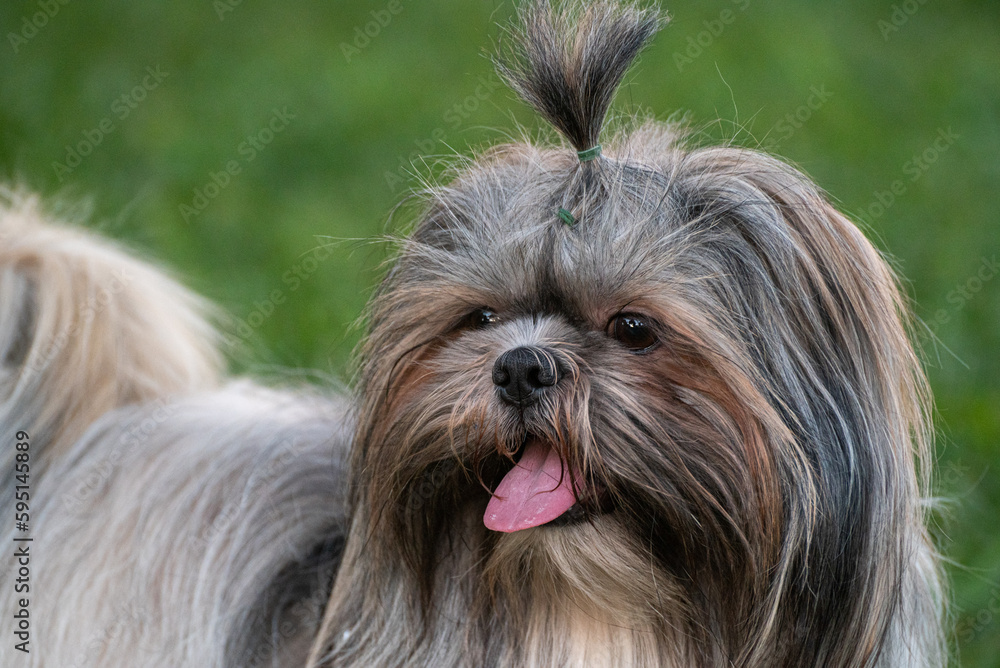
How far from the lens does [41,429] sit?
324 centimetres

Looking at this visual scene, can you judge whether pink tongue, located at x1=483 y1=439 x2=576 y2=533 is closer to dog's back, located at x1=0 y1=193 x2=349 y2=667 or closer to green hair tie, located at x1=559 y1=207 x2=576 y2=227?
green hair tie, located at x1=559 y1=207 x2=576 y2=227

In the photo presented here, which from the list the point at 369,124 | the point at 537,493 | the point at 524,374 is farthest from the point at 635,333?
the point at 369,124

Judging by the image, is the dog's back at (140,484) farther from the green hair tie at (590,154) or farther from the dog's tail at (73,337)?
the green hair tie at (590,154)

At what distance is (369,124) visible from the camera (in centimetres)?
815

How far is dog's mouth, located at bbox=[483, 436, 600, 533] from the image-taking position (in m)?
2.14

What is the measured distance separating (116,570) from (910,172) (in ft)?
18.7

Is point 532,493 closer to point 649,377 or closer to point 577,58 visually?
point 649,377

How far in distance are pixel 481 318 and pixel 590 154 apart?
0.40m

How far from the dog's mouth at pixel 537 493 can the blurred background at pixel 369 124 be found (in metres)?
2.51

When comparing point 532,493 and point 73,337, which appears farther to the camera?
point 73,337

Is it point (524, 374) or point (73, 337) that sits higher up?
point (524, 374)

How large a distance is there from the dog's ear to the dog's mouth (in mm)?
651

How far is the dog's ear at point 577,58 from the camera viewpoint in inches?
89.7

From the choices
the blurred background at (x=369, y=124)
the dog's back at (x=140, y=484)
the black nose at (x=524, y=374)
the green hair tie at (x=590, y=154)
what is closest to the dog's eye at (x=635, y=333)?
the black nose at (x=524, y=374)
